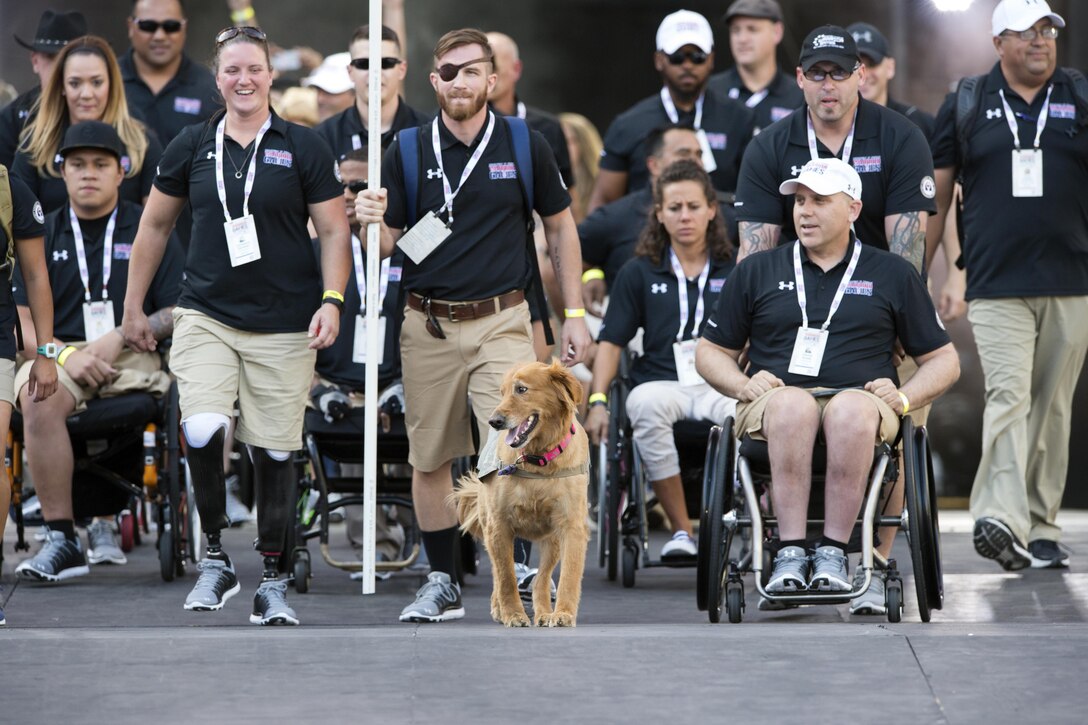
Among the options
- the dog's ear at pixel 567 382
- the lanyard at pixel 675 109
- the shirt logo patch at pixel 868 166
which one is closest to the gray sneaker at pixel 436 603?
the dog's ear at pixel 567 382

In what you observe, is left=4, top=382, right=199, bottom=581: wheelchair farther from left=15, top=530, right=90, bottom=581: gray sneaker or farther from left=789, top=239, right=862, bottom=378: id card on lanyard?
left=789, top=239, right=862, bottom=378: id card on lanyard

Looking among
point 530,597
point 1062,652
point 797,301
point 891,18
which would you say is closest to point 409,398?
point 530,597

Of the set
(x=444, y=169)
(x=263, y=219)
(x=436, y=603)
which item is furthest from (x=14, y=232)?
(x=436, y=603)

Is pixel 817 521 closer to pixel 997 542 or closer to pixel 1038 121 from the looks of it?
pixel 997 542

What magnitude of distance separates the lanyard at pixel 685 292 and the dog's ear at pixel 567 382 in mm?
2054

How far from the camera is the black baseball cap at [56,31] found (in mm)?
9648

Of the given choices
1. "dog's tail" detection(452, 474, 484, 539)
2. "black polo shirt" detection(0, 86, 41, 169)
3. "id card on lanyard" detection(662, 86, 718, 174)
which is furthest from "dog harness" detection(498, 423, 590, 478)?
"black polo shirt" detection(0, 86, 41, 169)

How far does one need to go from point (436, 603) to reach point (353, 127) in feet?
9.54

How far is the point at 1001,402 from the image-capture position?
851 centimetres

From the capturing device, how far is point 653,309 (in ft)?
28.3

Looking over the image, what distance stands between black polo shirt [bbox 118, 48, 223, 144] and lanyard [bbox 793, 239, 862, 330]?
4.07 meters

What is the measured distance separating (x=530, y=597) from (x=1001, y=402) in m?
2.45

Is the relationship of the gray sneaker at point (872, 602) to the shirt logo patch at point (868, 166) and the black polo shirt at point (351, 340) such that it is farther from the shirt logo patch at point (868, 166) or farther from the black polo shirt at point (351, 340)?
the black polo shirt at point (351, 340)

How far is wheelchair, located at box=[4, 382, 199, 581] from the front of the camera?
818 centimetres
